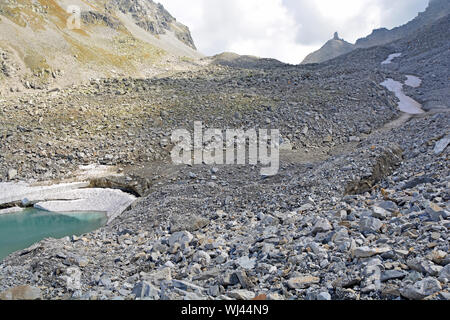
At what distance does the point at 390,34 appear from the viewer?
533 feet

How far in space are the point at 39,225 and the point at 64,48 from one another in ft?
177

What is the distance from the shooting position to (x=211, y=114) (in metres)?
31.0

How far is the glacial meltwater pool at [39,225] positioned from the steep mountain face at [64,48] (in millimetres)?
31195

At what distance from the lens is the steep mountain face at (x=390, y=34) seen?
135 m

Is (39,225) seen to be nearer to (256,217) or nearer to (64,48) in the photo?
(256,217)

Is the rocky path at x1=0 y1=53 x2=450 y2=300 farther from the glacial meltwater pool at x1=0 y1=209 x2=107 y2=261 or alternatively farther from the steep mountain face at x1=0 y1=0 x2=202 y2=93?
the steep mountain face at x1=0 y1=0 x2=202 y2=93

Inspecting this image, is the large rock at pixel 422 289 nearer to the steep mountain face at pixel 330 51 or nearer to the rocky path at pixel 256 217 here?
the rocky path at pixel 256 217

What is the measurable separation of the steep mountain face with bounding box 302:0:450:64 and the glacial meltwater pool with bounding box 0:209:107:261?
112677 mm

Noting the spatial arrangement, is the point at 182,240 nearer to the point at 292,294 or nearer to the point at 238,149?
the point at 292,294

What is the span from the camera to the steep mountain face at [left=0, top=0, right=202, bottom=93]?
49781 mm

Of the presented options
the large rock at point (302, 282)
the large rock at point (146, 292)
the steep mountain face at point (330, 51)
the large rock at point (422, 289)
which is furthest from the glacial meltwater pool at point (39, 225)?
the steep mountain face at point (330, 51)

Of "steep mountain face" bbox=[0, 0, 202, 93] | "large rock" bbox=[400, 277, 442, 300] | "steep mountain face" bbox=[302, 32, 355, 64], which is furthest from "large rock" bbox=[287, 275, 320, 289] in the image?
"steep mountain face" bbox=[302, 32, 355, 64]

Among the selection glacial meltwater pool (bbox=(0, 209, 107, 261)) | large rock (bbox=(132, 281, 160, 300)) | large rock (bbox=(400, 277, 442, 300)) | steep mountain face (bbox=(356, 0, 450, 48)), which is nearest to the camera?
large rock (bbox=(400, 277, 442, 300))

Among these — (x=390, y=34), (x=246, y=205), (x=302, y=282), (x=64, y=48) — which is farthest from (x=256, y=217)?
(x=390, y=34)
